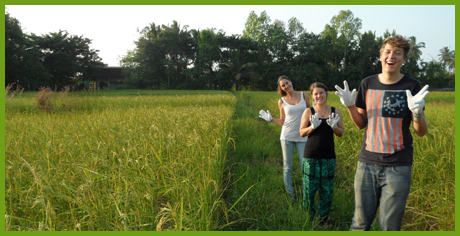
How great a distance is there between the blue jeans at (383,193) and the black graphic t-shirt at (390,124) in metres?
0.06

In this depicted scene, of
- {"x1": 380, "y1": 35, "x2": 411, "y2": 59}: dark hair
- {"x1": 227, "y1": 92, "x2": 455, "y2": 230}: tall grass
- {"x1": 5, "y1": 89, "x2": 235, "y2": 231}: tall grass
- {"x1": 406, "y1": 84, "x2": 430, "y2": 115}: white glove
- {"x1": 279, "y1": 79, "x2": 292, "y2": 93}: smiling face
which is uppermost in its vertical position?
{"x1": 380, "y1": 35, "x2": 411, "y2": 59}: dark hair

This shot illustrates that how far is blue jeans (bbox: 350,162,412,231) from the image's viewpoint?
1.77 m

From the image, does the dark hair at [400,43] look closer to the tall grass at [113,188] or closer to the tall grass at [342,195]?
the tall grass at [342,195]

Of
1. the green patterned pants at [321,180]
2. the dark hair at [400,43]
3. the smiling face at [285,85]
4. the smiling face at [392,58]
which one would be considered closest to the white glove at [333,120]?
the green patterned pants at [321,180]

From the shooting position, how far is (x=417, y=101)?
1.65m

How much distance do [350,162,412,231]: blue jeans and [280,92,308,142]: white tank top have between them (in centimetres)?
126

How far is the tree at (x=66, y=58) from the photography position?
29672 mm

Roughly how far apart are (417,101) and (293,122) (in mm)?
1647

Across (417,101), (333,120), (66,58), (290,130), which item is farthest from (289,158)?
(66,58)

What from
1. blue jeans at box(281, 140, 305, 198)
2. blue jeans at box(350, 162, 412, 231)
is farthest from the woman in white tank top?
blue jeans at box(350, 162, 412, 231)

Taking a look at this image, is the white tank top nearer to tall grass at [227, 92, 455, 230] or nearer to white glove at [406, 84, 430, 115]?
tall grass at [227, 92, 455, 230]

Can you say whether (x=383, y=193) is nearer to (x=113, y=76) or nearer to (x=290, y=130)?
(x=290, y=130)

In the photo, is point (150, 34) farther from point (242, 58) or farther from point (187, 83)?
point (242, 58)

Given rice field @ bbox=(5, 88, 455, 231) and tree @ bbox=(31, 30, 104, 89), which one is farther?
tree @ bbox=(31, 30, 104, 89)
